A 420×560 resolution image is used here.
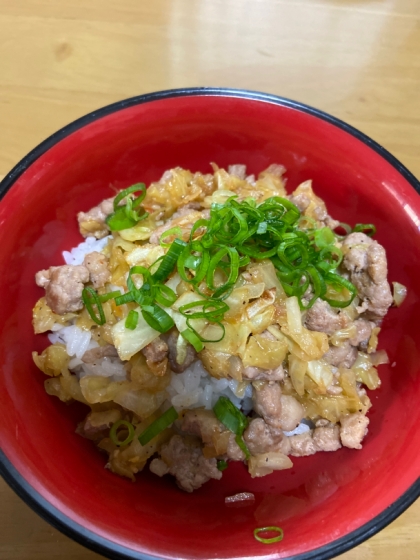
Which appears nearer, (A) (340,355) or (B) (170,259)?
(B) (170,259)

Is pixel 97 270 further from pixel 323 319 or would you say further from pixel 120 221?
pixel 323 319

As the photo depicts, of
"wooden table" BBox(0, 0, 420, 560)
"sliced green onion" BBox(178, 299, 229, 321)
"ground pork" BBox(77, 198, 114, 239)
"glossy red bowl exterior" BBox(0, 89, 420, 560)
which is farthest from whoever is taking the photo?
"wooden table" BBox(0, 0, 420, 560)

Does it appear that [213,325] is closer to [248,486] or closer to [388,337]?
[248,486]

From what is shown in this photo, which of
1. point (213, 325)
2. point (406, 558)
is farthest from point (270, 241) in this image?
point (406, 558)

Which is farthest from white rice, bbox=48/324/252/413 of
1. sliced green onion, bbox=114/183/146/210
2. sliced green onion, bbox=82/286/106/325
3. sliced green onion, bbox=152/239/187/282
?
sliced green onion, bbox=114/183/146/210

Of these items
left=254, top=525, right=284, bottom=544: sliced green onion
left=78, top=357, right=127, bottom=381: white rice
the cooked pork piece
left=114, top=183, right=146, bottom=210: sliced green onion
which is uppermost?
left=114, top=183, right=146, bottom=210: sliced green onion

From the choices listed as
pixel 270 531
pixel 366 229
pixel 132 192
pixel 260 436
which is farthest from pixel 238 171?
pixel 270 531

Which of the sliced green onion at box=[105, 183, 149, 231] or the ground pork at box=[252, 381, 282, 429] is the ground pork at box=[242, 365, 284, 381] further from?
the sliced green onion at box=[105, 183, 149, 231]

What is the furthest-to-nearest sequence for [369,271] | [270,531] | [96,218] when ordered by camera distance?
[96,218], [369,271], [270,531]
